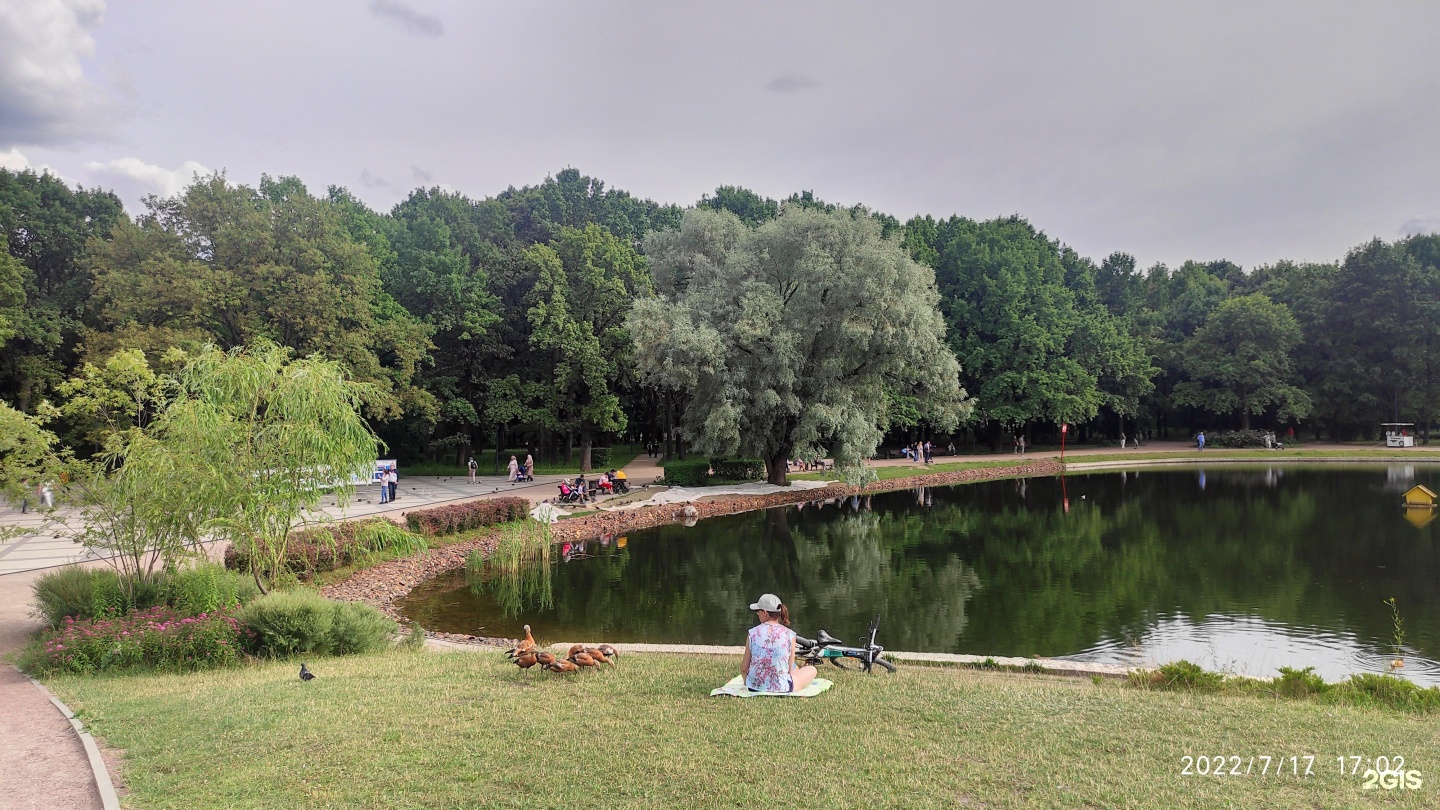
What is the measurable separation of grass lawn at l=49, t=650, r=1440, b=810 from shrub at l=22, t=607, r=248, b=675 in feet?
4.50

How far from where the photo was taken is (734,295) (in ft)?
101

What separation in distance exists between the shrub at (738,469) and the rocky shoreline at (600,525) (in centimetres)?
276

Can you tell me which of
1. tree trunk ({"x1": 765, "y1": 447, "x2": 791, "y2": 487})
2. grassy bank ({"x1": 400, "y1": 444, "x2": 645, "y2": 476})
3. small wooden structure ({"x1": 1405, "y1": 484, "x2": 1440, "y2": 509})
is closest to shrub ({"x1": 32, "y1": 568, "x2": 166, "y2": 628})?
tree trunk ({"x1": 765, "y1": 447, "x2": 791, "y2": 487})

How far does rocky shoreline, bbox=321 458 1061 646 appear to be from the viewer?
16531 mm

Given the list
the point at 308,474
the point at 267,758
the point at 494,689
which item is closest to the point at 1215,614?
the point at 494,689

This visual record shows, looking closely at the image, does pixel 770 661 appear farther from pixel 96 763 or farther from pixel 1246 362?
pixel 1246 362

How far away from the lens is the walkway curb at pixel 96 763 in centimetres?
541

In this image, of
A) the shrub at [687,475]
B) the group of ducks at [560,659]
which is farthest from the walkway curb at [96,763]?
the shrub at [687,475]

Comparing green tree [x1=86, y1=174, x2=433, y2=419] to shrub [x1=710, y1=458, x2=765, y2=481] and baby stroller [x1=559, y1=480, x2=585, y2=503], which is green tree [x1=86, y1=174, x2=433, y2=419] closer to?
baby stroller [x1=559, y1=480, x2=585, y2=503]

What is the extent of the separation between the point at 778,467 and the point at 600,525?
999cm

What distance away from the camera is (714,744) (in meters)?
6.16

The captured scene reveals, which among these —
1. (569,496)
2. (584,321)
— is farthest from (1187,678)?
(584,321)

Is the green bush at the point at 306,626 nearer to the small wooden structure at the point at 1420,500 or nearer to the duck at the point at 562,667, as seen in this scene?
the duck at the point at 562,667

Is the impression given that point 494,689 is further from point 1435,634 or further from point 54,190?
point 54,190
